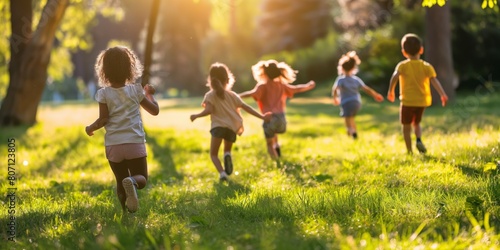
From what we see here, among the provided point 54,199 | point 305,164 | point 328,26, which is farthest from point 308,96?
point 54,199

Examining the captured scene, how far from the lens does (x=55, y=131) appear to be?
780 inches

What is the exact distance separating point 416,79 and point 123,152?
16.9 feet

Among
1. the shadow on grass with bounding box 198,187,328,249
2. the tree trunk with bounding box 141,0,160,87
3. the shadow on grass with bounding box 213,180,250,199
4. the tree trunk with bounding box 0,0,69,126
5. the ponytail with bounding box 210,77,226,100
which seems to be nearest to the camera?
the shadow on grass with bounding box 198,187,328,249

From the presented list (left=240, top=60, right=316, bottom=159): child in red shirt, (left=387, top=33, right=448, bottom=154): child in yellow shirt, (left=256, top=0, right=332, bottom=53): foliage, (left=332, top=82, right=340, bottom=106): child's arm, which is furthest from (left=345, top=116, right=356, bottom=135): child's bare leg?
(left=256, top=0, right=332, bottom=53): foliage

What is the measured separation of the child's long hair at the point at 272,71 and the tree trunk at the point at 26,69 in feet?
35.8

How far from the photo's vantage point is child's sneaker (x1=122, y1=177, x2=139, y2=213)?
6.16 meters

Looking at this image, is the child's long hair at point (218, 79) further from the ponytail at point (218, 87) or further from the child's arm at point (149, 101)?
the child's arm at point (149, 101)

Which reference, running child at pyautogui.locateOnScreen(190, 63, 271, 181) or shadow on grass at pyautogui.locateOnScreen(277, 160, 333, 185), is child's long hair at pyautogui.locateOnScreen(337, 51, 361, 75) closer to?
shadow on grass at pyautogui.locateOnScreen(277, 160, 333, 185)

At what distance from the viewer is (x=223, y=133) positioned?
9.44 metres

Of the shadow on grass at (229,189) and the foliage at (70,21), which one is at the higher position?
the foliage at (70,21)

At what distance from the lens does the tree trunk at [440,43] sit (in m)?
21.8

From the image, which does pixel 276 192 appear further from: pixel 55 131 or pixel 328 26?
pixel 328 26

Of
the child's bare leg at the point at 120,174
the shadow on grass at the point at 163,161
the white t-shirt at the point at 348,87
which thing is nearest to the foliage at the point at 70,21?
the shadow on grass at the point at 163,161

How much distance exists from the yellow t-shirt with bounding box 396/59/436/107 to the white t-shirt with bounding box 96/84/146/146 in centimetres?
483
